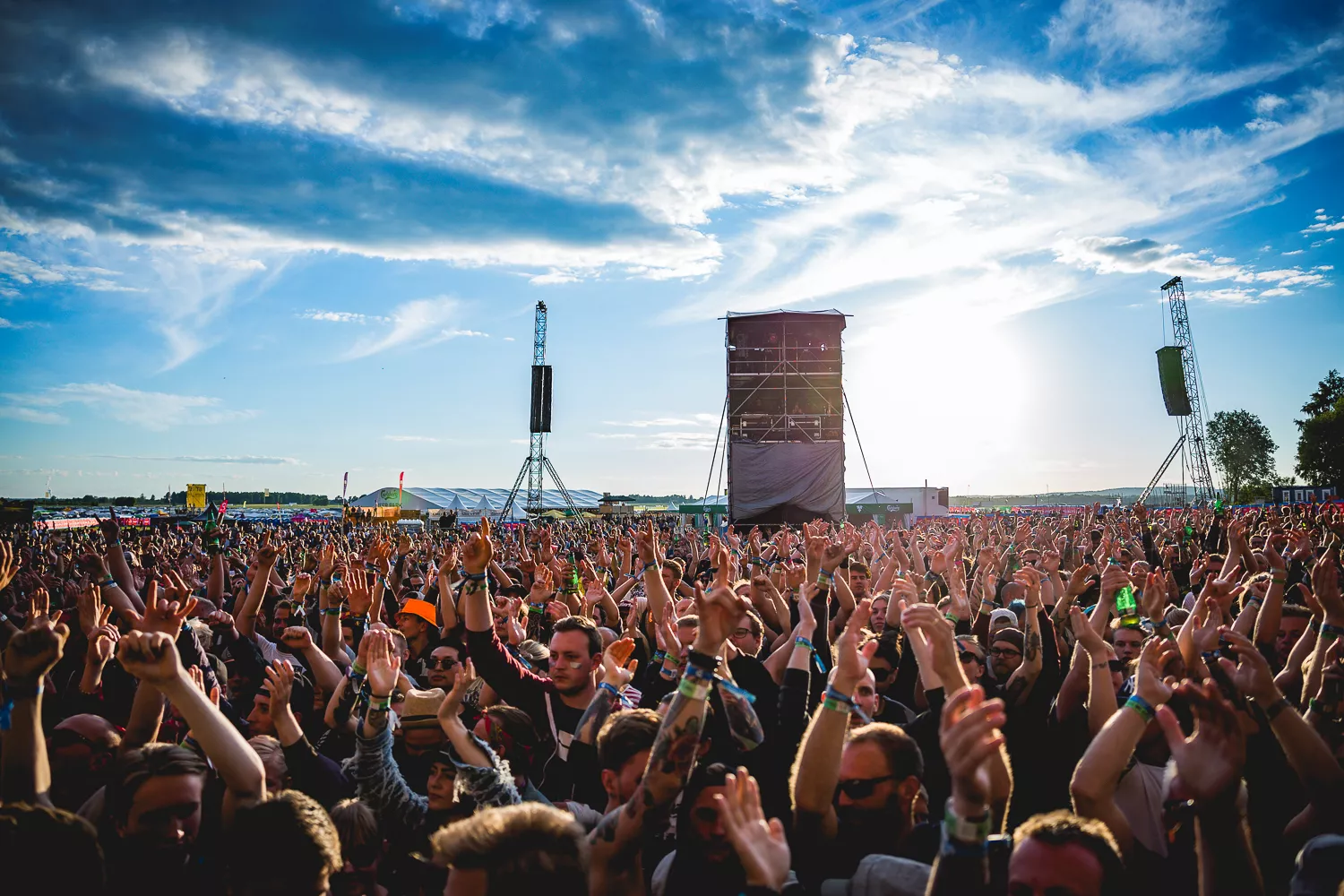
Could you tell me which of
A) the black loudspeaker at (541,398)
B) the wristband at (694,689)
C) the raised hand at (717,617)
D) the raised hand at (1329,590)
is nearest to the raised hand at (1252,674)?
the raised hand at (1329,590)

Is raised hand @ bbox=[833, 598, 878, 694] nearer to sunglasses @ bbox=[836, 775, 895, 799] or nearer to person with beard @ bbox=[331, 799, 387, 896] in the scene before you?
sunglasses @ bbox=[836, 775, 895, 799]

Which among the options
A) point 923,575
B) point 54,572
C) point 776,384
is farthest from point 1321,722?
point 776,384

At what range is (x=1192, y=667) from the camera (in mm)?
3596

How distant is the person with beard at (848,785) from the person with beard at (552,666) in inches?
71.7

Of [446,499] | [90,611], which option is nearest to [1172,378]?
[90,611]

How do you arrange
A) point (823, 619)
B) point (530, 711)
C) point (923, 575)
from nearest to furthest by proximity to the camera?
point (530, 711)
point (823, 619)
point (923, 575)

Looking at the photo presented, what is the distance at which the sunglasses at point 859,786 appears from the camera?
8.75ft

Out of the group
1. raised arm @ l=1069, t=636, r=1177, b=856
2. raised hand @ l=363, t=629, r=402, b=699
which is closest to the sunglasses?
raised arm @ l=1069, t=636, r=1177, b=856

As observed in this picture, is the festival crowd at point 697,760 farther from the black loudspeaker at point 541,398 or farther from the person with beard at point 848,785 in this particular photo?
the black loudspeaker at point 541,398

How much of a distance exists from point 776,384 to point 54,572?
22772mm

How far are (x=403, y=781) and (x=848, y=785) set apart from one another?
1.97 metres

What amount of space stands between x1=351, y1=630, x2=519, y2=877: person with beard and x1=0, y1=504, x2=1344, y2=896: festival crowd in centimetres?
1

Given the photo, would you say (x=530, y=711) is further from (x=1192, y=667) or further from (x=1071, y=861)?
(x=1192, y=667)

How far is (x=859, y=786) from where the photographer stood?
2.68 meters
